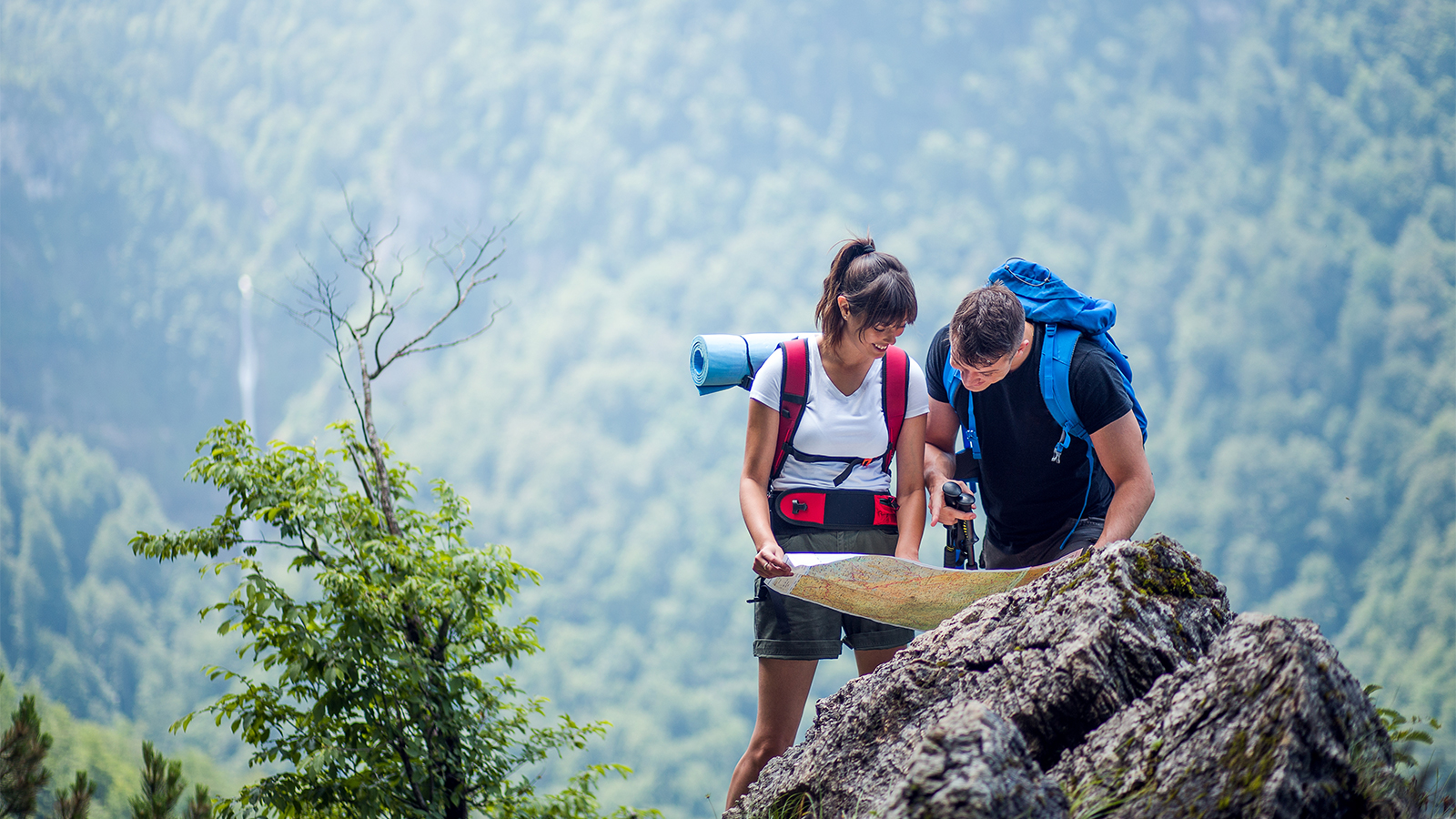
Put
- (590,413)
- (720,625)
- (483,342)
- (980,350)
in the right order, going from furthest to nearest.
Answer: (483,342), (590,413), (720,625), (980,350)

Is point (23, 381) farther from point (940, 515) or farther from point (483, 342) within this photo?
point (940, 515)

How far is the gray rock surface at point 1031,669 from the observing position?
264 cm

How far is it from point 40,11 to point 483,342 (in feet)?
165

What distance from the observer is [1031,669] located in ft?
8.90

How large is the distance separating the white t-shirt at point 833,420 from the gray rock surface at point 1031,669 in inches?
29.2

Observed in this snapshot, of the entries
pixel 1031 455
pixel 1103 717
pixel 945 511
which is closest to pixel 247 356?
pixel 945 511

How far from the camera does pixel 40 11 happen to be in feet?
304

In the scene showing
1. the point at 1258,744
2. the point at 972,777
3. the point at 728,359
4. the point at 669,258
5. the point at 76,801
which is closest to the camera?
the point at 972,777

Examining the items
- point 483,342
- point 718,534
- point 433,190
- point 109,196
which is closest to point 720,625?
point 718,534

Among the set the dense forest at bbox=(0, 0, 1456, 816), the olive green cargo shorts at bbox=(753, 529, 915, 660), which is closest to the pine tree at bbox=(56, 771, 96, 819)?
the olive green cargo shorts at bbox=(753, 529, 915, 660)

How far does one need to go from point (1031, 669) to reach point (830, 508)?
111 cm

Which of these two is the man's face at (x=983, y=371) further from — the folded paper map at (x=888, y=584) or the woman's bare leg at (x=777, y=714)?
the woman's bare leg at (x=777, y=714)

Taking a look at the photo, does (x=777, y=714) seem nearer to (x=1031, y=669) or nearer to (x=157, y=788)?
(x=1031, y=669)

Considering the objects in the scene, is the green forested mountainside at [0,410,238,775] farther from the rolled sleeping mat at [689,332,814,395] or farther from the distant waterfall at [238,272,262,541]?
the rolled sleeping mat at [689,332,814,395]
